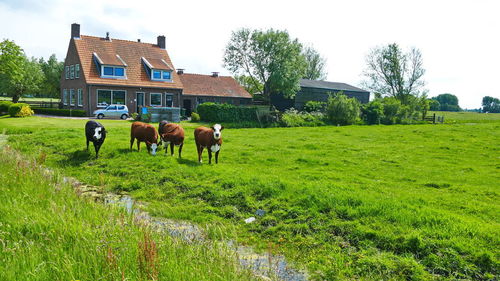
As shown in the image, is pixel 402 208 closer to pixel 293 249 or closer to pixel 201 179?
pixel 293 249

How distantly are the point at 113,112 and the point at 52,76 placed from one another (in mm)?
48704

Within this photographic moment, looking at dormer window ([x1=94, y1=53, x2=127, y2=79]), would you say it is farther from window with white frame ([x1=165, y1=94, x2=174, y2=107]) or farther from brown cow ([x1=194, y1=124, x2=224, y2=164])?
brown cow ([x1=194, y1=124, x2=224, y2=164])

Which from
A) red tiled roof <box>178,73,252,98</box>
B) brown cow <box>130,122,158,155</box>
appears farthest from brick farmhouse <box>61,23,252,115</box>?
brown cow <box>130,122,158,155</box>

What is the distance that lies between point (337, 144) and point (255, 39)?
33698 mm

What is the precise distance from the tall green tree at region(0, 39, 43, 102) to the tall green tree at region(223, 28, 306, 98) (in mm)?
26922

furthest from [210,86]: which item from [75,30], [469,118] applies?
[469,118]

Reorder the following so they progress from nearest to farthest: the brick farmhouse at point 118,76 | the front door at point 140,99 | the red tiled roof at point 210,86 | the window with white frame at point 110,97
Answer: the window with white frame at point 110,97
the brick farmhouse at point 118,76
the front door at point 140,99
the red tiled roof at point 210,86

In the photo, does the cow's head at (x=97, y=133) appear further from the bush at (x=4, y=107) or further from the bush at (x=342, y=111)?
the bush at (x=4, y=107)

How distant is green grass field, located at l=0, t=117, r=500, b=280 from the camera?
5.86 m

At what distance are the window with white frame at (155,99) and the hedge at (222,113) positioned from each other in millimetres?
9060

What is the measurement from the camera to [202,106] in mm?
36656

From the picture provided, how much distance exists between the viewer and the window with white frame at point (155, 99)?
4325 cm

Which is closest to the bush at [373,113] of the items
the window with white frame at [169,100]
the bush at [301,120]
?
the bush at [301,120]

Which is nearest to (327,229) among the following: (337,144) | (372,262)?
(372,262)
